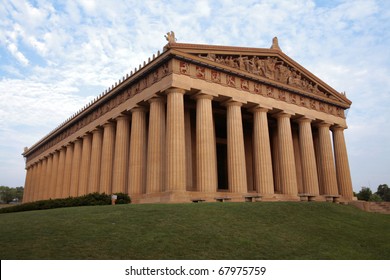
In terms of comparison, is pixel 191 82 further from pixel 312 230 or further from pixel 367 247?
pixel 367 247

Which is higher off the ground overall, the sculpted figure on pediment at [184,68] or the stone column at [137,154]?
the sculpted figure on pediment at [184,68]

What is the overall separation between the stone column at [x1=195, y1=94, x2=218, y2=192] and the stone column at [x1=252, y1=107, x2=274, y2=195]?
19.7ft

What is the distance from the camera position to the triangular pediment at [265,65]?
32.7m

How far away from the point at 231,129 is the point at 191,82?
20.1 feet

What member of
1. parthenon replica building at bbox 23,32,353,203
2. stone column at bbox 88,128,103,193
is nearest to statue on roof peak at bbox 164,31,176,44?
parthenon replica building at bbox 23,32,353,203

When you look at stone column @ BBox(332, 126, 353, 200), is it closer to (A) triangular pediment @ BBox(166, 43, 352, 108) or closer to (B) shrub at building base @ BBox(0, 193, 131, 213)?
(A) triangular pediment @ BBox(166, 43, 352, 108)

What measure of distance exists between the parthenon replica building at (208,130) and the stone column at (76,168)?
5.9 inches

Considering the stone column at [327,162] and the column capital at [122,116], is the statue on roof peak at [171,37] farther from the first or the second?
the stone column at [327,162]

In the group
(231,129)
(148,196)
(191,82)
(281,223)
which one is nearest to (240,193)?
(231,129)

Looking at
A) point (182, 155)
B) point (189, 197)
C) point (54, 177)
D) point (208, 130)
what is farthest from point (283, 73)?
point (54, 177)

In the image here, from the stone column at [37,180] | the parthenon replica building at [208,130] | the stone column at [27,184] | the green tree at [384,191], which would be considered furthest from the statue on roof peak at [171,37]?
the green tree at [384,191]

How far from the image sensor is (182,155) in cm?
2975

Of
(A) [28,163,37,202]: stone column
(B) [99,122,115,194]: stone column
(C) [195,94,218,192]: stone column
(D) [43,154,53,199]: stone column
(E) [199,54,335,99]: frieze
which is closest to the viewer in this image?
(C) [195,94,218,192]: stone column

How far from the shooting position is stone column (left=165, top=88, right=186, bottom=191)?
94.6 ft
